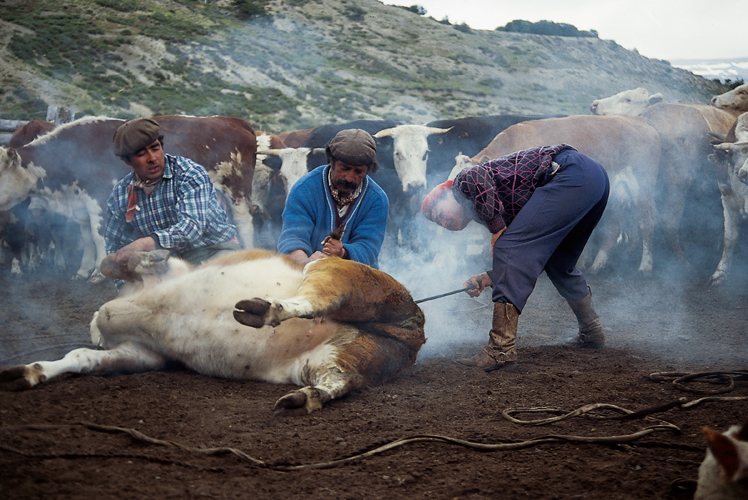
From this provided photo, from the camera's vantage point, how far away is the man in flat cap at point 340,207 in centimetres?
418

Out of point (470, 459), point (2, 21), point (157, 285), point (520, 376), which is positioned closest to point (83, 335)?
point (157, 285)

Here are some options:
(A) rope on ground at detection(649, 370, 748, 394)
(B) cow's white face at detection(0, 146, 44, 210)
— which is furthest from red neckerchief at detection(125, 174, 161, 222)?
(B) cow's white face at detection(0, 146, 44, 210)

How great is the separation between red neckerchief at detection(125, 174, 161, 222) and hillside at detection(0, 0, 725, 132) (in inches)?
778

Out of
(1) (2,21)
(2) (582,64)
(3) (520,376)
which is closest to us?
(3) (520,376)

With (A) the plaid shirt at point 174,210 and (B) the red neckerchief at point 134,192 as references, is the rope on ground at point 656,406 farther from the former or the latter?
(B) the red neckerchief at point 134,192

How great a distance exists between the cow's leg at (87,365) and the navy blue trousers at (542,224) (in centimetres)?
218

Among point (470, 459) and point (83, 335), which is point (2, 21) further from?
point (470, 459)

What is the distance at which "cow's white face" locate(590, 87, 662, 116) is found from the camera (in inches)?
537

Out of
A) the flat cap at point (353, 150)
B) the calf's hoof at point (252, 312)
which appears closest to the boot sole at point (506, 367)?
the flat cap at point (353, 150)

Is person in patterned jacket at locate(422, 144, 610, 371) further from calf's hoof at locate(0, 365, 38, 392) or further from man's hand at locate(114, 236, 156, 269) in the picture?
calf's hoof at locate(0, 365, 38, 392)

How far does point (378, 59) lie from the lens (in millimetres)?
51625

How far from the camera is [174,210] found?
13.6ft

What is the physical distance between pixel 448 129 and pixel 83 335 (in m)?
7.66

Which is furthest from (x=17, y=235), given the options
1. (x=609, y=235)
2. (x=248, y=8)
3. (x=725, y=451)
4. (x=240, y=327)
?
(x=248, y=8)
